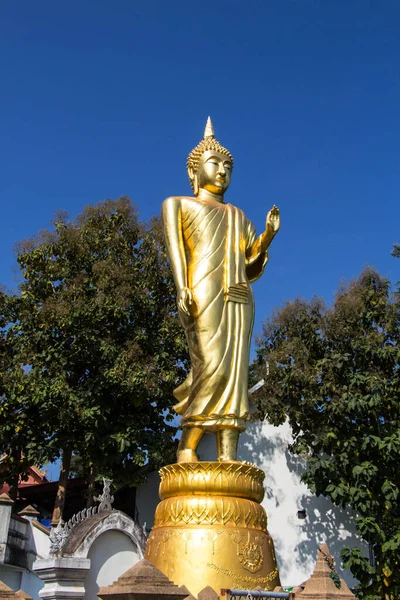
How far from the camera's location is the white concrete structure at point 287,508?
14250mm

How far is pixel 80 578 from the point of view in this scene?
8.85 meters

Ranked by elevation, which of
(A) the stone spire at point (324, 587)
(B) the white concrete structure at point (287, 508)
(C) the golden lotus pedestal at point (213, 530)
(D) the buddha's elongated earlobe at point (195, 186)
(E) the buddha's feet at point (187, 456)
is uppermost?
(D) the buddha's elongated earlobe at point (195, 186)

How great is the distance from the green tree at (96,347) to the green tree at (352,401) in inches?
95.7

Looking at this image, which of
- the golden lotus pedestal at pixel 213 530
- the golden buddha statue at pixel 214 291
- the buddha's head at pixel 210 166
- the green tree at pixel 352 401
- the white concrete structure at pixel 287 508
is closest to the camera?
the golden lotus pedestal at pixel 213 530

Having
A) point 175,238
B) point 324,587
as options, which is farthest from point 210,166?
point 324,587

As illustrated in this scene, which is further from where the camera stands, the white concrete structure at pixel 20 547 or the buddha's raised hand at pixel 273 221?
the white concrete structure at pixel 20 547

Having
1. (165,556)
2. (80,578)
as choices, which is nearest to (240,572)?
(165,556)

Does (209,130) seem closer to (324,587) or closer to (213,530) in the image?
(213,530)

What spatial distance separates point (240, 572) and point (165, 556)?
739 millimetres

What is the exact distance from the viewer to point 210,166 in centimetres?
802

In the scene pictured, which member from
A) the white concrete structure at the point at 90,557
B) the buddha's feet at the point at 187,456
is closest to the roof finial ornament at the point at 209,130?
the buddha's feet at the point at 187,456

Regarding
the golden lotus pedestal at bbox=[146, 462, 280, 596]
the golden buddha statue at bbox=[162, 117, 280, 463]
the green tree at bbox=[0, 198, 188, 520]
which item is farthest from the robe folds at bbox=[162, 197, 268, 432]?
the green tree at bbox=[0, 198, 188, 520]

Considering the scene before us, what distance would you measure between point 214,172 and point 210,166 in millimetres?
90

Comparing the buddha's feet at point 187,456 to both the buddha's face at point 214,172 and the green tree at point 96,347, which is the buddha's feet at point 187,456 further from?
the green tree at point 96,347
